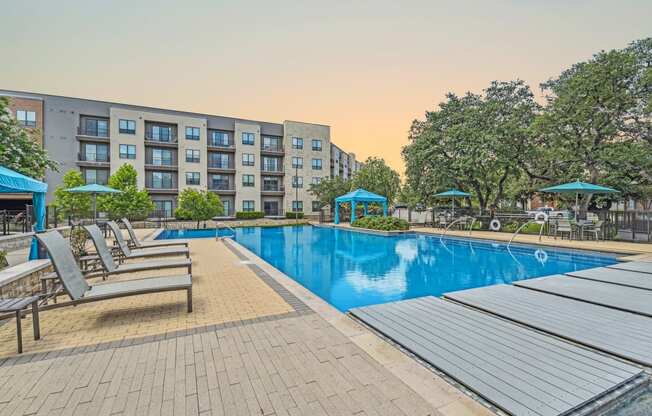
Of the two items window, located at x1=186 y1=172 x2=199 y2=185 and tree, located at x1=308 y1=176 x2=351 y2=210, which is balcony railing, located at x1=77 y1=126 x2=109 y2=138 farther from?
tree, located at x1=308 y1=176 x2=351 y2=210

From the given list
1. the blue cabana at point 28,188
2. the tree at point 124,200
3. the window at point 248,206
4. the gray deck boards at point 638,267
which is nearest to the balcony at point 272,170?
the window at point 248,206

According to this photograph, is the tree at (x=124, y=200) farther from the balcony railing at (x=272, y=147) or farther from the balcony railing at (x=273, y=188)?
the balcony railing at (x=272, y=147)

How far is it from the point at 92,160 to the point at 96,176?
4.92ft

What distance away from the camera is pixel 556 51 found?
45.8 ft

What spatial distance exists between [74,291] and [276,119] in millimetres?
35133

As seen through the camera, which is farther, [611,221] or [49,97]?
[49,97]

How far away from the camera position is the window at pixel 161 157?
99.3ft

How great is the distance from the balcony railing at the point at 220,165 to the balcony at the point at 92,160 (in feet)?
29.5

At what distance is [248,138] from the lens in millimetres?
34250

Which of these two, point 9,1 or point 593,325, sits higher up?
point 9,1

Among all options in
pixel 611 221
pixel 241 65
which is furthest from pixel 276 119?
pixel 611 221

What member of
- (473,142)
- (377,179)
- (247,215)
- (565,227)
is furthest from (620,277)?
(247,215)

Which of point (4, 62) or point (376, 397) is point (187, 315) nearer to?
point (376, 397)

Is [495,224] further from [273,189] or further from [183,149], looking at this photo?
[183,149]
